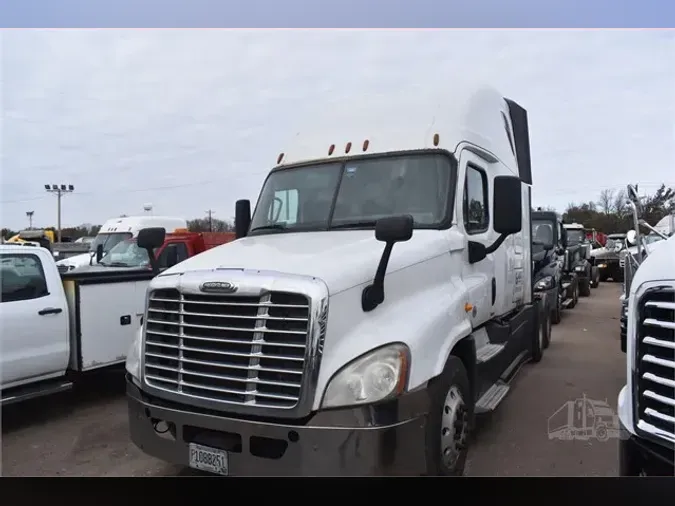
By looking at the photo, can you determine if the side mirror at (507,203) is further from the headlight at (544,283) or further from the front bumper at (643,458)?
the headlight at (544,283)

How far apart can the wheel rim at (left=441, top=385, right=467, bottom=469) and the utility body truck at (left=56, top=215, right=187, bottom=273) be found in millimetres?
2409

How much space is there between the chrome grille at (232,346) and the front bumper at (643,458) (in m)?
1.67

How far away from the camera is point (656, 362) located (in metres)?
2.54

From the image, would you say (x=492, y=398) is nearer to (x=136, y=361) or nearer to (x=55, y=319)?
(x=136, y=361)

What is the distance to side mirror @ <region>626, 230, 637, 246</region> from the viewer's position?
390cm

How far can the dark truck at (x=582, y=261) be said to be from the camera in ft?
22.6

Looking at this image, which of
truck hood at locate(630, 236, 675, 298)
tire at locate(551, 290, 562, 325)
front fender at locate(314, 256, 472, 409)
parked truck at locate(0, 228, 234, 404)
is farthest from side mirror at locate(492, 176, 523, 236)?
tire at locate(551, 290, 562, 325)

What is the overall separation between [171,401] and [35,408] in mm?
2715

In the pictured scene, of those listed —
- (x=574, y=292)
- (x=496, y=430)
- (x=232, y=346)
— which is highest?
(x=232, y=346)

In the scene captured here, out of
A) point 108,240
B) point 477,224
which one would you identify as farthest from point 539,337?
point 108,240

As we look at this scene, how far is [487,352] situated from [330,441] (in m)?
2.07

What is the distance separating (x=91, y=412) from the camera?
500 centimetres

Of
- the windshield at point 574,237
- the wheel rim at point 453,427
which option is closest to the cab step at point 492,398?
the wheel rim at point 453,427
